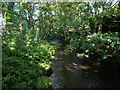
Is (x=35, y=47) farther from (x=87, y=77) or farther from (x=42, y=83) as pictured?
(x=87, y=77)

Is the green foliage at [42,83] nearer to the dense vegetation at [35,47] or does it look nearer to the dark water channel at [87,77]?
the dense vegetation at [35,47]

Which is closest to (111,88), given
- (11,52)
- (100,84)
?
(100,84)

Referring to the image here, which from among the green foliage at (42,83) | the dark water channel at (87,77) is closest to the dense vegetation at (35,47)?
the green foliage at (42,83)

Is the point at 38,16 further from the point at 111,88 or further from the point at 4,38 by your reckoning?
the point at 111,88

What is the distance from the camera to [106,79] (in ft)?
15.1

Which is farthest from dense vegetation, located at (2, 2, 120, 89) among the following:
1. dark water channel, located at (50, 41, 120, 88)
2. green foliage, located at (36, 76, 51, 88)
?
dark water channel, located at (50, 41, 120, 88)

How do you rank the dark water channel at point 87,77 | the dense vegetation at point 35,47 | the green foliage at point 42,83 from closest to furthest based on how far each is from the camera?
the dense vegetation at point 35,47
the green foliage at point 42,83
the dark water channel at point 87,77

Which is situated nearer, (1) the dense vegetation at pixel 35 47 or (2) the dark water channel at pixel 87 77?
(1) the dense vegetation at pixel 35 47

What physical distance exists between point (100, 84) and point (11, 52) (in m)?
4.34

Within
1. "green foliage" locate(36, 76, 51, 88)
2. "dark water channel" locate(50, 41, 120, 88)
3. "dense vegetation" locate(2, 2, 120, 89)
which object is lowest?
"dark water channel" locate(50, 41, 120, 88)

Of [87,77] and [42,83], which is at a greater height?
[42,83]

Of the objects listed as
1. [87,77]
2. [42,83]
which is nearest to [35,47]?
[42,83]

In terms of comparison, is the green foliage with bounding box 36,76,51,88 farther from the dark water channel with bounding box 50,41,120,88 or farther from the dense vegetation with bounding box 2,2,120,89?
the dark water channel with bounding box 50,41,120,88

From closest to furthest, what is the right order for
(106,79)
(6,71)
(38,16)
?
1. (6,71)
2. (106,79)
3. (38,16)
